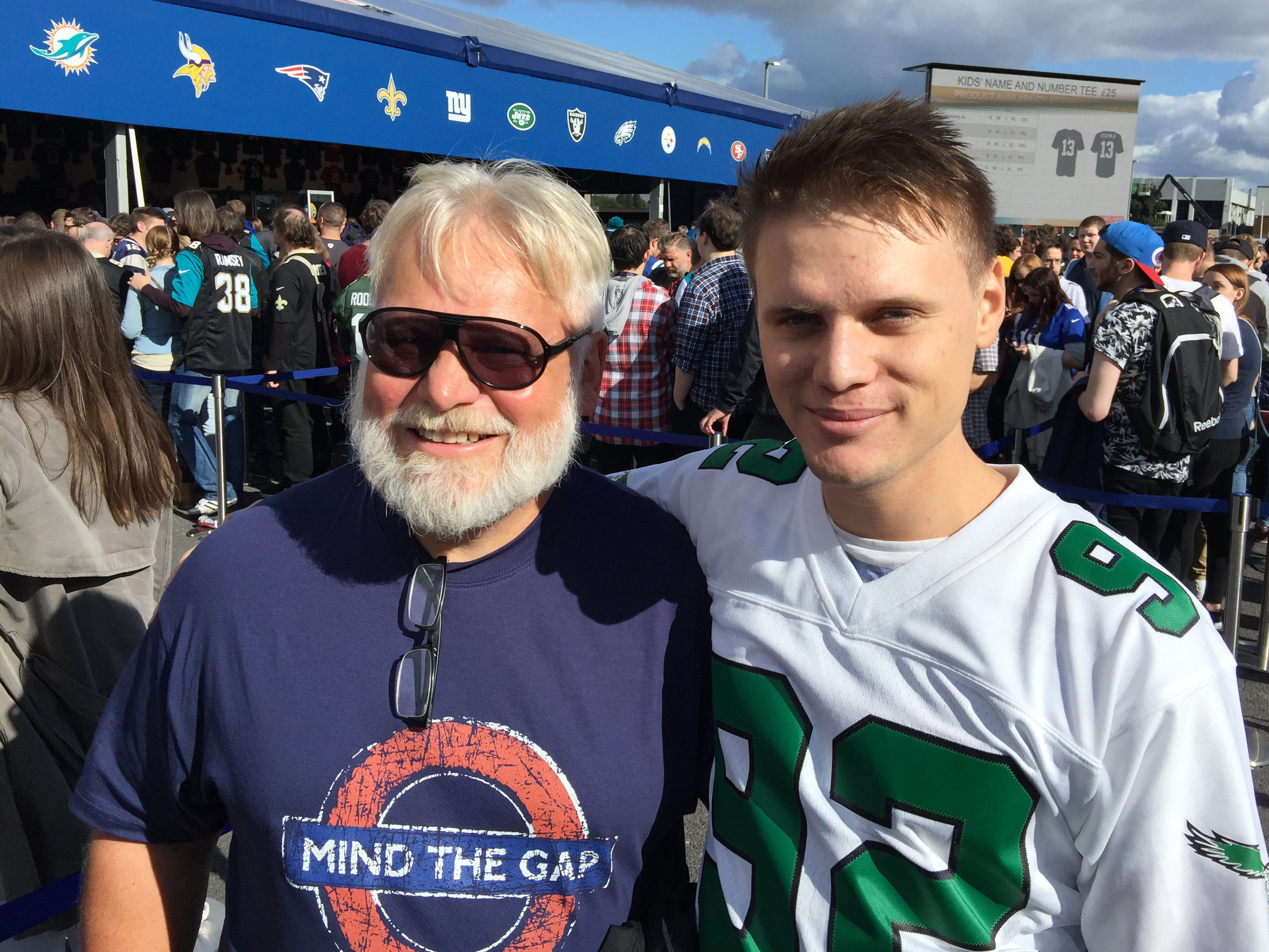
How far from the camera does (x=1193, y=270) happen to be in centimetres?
497

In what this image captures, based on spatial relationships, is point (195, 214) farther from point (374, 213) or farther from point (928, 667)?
point (928, 667)

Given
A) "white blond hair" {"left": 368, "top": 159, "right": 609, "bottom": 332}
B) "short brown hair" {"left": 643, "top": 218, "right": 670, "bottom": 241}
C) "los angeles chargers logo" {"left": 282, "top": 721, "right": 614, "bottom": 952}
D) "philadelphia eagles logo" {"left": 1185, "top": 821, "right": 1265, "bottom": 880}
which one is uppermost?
"short brown hair" {"left": 643, "top": 218, "right": 670, "bottom": 241}

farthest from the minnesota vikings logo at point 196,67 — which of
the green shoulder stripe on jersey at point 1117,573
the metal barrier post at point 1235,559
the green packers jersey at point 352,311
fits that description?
the green shoulder stripe on jersey at point 1117,573

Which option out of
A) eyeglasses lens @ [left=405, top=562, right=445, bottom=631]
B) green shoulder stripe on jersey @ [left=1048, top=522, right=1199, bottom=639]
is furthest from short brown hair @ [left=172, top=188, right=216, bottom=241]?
green shoulder stripe on jersey @ [left=1048, top=522, right=1199, bottom=639]

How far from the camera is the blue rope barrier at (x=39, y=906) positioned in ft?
6.24

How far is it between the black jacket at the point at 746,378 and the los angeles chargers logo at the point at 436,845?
13.8 ft

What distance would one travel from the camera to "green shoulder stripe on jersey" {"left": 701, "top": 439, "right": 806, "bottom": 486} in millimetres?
1577

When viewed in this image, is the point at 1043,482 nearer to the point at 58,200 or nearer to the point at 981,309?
the point at 981,309

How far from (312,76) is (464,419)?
40.1ft

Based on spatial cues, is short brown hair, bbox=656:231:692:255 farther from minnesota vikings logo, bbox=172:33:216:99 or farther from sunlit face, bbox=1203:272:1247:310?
minnesota vikings logo, bbox=172:33:216:99

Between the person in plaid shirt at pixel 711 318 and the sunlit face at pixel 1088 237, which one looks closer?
the person in plaid shirt at pixel 711 318

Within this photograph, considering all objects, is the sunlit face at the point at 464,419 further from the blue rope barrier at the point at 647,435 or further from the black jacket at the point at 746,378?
the black jacket at the point at 746,378

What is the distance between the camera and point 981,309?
1416mm

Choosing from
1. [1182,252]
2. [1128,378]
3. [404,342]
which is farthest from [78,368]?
[1182,252]
